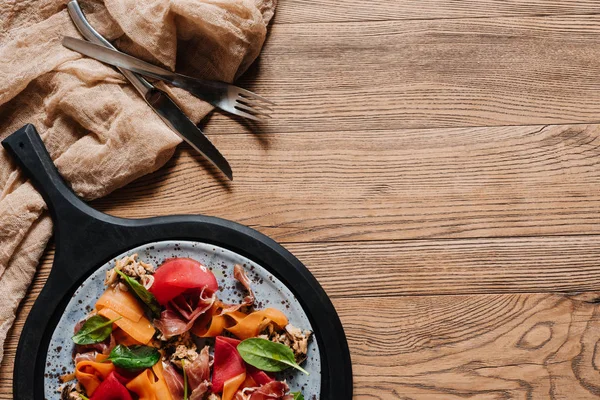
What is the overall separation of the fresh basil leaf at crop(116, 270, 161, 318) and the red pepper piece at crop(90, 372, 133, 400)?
14cm

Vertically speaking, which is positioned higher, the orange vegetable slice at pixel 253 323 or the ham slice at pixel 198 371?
the orange vegetable slice at pixel 253 323

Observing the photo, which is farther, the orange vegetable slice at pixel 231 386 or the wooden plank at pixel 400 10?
the wooden plank at pixel 400 10

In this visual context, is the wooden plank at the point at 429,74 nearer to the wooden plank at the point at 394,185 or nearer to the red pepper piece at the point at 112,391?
the wooden plank at the point at 394,185

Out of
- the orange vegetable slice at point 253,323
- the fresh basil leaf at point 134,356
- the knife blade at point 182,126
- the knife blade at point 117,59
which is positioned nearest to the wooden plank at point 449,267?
the orange vegetable slice at point 253,323

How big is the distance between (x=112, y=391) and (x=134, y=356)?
0.07 m

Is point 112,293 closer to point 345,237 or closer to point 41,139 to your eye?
point 41,139

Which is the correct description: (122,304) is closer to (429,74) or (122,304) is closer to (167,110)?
(167,110)

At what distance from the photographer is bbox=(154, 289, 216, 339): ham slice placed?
112cm

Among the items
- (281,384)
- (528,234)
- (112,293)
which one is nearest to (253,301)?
(281,384)

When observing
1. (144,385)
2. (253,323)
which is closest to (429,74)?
(253,323)

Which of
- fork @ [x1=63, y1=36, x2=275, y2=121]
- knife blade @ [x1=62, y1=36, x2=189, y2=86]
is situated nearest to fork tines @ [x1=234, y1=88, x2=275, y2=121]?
fork @ [x1=63, y1=36, x2=275, y2=121]

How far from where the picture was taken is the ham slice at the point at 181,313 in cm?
112

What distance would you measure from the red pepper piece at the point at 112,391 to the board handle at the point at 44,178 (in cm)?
32

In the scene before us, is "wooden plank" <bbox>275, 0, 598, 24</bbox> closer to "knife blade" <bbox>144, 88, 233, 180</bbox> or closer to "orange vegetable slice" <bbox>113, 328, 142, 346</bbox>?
"knife blade" <bbox>144, 88, 233, 180</bbox>
